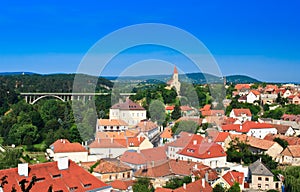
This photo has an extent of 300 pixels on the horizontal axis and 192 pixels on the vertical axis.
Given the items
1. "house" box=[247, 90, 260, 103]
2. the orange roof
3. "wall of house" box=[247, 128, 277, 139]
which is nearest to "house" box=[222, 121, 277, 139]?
"wall of house" box=[247, 128, 277, 139]

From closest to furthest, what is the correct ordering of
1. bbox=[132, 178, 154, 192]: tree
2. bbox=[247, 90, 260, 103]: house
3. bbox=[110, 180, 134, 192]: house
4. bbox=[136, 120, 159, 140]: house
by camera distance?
bbox=[132, 178, 154, 192]: tree < bbox=[110, 180, 134, 192]: house < bbox=[136, 120, 159, 140]: house < bbox=[247, 90, 260, 103]: house

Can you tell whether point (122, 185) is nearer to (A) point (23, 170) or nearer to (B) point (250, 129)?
(A) point (23, 170)

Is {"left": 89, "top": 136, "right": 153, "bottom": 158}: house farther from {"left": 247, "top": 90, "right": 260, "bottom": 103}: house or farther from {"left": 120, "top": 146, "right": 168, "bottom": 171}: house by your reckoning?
{"left": 247, "top": 90, "right": 260, "bottom": 103}: house

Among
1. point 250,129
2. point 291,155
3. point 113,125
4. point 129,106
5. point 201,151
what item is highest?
point 129,106

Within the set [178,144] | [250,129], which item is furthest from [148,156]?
[250,129]

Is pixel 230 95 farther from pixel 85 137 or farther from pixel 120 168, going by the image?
pixel 120 168

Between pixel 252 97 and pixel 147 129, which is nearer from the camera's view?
pixel 147 129

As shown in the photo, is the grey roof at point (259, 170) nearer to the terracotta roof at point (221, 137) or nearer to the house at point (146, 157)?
the house at point (146, 157)
